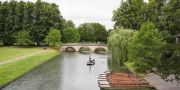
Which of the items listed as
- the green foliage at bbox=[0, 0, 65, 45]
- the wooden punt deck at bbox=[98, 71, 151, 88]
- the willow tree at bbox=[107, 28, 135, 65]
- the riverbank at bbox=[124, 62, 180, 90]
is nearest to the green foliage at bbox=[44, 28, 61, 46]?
the green foliage at bbox=[0, 0, 65, 45]

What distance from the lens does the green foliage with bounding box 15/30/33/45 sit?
72250 millimetres

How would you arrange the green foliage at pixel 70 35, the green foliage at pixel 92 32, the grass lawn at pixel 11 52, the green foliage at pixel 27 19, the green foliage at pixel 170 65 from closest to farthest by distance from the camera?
the green foliage at pixel 170 65 < the grass lawn at pixel 11 52 < the green foliage at pixel 27 19 < the green foliage at pixel 70 35 < the green foliage at pixel 92 32

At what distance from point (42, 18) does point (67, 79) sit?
47.2 metres

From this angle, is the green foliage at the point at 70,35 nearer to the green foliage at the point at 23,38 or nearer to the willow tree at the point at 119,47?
the green foliage at the point at 23,38

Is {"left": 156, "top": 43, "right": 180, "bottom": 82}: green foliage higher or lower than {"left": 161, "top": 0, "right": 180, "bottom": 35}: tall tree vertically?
lower

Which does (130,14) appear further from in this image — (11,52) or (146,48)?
(11,52)

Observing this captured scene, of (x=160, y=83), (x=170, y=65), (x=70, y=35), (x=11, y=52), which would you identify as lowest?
(x=160, y=83)

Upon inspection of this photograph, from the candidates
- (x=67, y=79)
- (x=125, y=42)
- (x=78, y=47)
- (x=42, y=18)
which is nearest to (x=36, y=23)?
(x=42, y=18)

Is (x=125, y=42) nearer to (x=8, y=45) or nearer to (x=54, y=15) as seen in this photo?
(x=54, y=15)

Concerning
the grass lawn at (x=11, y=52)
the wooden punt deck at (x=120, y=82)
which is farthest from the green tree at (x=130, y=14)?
the wooden punt deck at (x=120, y=82)

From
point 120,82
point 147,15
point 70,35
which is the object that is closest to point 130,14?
point 147,15

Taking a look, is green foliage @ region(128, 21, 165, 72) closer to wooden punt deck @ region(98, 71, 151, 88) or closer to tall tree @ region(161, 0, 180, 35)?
wooden punt deck @ region(98, 71, 151, 88)

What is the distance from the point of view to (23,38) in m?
72.2

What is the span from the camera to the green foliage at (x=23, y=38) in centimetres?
7225
